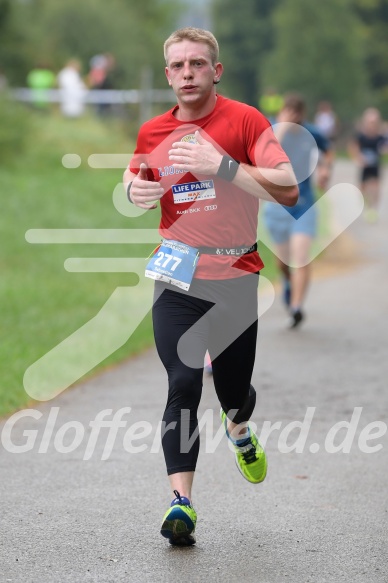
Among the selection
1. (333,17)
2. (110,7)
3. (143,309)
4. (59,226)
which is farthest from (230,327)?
(333,17)

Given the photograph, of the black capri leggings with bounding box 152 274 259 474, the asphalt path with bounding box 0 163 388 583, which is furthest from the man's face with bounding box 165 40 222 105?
the asphalt path with bounding box 0 163 388 583

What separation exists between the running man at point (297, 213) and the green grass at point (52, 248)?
1.45 m

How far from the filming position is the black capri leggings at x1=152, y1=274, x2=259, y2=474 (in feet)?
18.1

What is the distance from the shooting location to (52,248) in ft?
58.6

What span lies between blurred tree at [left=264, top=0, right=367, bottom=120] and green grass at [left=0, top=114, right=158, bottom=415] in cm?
5902

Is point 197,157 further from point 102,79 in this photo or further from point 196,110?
point 102,79

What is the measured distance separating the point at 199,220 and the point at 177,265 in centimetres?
22

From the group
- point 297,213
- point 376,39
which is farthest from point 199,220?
point 376,39

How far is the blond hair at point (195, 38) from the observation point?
5.61 meters

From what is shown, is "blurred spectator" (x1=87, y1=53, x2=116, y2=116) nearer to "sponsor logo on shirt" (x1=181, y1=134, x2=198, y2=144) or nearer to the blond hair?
the blond hair

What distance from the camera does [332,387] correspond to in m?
9.48

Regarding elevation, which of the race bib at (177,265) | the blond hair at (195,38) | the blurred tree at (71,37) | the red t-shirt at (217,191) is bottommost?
the blurred tree at (71,37)

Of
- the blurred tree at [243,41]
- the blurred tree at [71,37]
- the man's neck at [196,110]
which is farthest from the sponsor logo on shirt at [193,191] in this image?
the blurred tree at [243,41]

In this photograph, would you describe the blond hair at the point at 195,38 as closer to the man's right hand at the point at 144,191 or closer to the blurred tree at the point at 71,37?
the man's right hand at the point at 144,191
